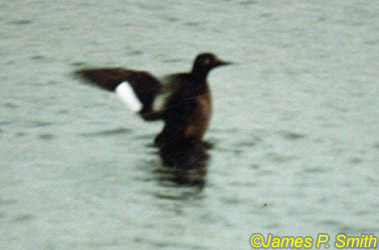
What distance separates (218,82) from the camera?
32.2 feet

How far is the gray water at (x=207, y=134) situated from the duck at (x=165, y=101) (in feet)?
0.79

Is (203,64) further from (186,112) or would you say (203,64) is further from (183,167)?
(183,167)

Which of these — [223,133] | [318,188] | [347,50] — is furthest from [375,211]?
[347,50]

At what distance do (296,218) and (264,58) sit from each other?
3.81m

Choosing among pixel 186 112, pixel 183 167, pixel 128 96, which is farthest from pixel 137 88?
pixel 183 167

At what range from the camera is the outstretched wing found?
26.9 feet

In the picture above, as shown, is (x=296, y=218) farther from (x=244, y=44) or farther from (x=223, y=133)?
(x=244, y=44)

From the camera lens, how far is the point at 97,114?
8.91 m

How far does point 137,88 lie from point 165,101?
26 centimetres

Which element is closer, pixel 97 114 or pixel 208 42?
pixel 97 114

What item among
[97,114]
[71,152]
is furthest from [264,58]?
[71,152]

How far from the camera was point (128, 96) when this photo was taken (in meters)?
8.23

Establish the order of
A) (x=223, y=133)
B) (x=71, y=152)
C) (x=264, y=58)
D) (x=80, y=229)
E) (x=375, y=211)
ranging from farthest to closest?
(x=264, y=58), (x=223, y=133), (x=71, y=152), (x=375, y=211), (x=80, y=229)

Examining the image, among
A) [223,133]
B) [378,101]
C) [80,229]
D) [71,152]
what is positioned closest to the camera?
[80,229]
